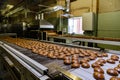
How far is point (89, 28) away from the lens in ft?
17.2

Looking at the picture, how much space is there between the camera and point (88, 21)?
207 inches

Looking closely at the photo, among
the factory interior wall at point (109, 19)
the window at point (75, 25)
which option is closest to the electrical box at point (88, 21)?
the factory interior wall at point (109, 19)

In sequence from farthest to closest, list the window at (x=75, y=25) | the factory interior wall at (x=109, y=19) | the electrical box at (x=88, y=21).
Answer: the window at (x=75, y=25) → the electrical box at (x=88, y=21) → the factory interior wall at (x=109, y=19)

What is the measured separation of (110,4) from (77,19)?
1.88 meters

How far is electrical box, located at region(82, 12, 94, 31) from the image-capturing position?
5.14 metres

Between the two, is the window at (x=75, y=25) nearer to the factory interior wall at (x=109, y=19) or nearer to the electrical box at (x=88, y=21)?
the electrical box at (x=88, y=21)

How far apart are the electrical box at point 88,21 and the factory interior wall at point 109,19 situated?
0.40 meters

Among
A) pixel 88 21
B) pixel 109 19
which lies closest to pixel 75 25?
pixel 88 21

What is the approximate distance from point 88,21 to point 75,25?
1457mm

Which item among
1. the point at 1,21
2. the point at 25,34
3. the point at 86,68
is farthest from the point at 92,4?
the point at 1,21

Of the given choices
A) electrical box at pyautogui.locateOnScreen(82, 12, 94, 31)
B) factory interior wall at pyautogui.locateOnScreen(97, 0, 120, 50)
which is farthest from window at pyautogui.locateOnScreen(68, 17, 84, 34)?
factory interior wall at pyautogui.locateOnScreen(97, 0, 120, 50)

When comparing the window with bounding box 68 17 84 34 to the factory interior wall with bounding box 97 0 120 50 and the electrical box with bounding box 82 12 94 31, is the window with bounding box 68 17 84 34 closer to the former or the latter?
the electrical box with bounding box 82 12 94 31

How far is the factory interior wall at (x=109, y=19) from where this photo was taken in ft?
15.4

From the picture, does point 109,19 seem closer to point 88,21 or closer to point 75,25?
point 88,21
